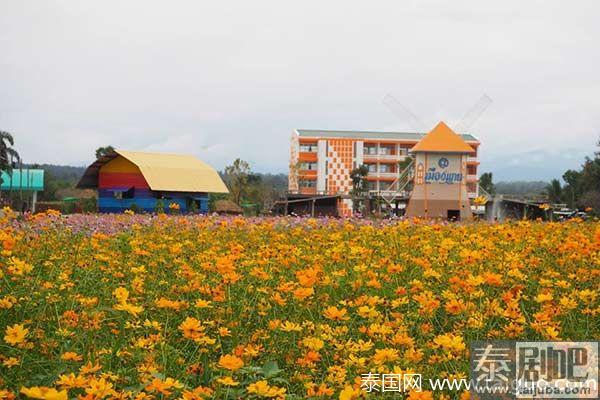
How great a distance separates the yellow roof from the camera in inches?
1007

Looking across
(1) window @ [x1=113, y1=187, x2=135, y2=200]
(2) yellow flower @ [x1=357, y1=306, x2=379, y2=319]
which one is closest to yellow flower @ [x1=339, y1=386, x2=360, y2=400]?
(2) yellow flower @ [x1=357, y1=306, x2=379, y2=319]

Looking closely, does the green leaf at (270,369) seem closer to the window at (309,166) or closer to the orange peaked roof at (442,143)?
the orange peaked roof at (442,143)

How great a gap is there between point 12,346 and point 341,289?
5.99 ft

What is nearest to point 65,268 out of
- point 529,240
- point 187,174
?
point 529,240

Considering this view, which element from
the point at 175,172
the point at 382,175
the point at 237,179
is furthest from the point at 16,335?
the point at 382,175

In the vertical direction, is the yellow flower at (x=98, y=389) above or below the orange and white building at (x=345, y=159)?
below

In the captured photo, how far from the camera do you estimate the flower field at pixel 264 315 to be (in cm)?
241

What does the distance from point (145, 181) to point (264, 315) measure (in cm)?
2387

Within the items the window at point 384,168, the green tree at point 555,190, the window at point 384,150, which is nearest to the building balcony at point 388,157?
the window at point 384,150

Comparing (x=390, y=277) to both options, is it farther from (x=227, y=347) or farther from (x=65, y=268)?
(x=65, y=268)

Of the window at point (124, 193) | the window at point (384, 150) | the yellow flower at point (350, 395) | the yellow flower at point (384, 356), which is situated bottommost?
the yellow flower at point (350, 395)

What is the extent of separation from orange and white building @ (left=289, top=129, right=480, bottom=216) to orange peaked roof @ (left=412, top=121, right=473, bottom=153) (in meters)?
25.7

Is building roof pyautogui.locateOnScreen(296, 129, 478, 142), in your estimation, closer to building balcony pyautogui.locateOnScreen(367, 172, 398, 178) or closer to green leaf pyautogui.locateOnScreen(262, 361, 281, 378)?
building balcony pyautogui.locateOnScreen(367, 172, 398, 178)

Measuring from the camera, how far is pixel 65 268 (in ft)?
12.8
